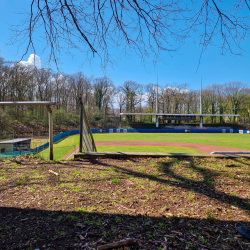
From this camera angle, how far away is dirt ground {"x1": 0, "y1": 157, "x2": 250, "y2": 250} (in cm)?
181

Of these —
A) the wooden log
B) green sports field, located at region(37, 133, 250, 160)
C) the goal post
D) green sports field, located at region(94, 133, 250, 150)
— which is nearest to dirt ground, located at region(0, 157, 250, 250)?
the wooden log

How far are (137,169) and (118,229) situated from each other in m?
2.23

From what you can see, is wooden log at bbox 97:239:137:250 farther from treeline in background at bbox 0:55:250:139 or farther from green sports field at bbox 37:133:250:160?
treeline in background at bbox 0:55:250:139

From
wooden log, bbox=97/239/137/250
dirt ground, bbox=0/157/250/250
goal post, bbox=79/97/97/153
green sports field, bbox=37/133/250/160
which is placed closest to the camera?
wooden log, bbox=97/239/137/250

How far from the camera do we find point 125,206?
252 centimetres

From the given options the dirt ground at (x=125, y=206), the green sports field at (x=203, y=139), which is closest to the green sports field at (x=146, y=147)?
the green sports field at (x=203, y=139)

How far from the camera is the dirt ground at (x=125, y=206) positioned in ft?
5.95

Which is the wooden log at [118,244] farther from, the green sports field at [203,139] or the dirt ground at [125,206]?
the green sports field at [203,139]

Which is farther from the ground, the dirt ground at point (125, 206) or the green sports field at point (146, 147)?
the dirt ground at point (125, 206)

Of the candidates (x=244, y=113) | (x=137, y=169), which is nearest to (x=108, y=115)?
(x=244, y=113)

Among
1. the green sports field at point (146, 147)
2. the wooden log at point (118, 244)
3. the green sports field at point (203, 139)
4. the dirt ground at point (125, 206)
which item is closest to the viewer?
the wooden log at point (118, 244)

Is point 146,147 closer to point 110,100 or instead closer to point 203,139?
point 203,139

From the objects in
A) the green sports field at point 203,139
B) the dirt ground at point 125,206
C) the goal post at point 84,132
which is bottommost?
the green sports field at point 203,139

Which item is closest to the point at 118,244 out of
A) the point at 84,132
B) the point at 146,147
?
the point at 84,132
